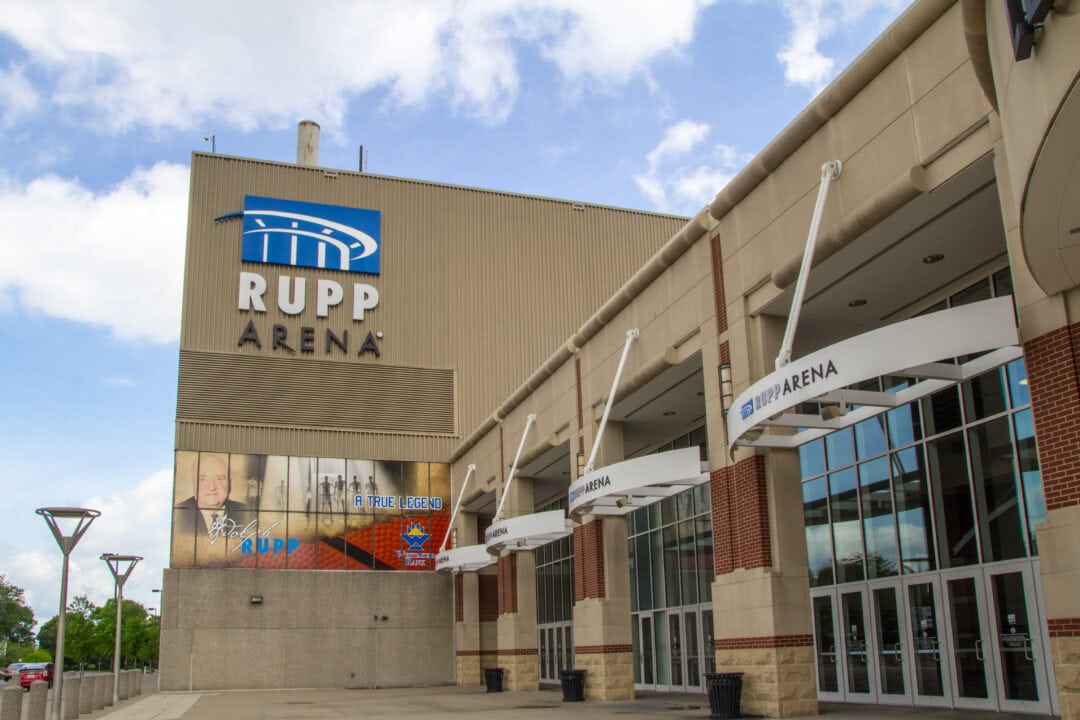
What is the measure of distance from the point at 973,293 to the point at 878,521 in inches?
192

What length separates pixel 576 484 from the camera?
21719 millimetres

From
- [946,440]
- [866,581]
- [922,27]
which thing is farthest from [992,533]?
[922,27]

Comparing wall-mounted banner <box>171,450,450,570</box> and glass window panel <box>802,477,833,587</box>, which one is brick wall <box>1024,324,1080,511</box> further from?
wall-mounted banner <box>171,450,450,570</box>

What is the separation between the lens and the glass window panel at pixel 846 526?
19594 millimetres

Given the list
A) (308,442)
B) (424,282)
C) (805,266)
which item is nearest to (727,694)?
(805,266)

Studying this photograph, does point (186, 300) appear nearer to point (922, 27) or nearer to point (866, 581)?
point (866, 581)

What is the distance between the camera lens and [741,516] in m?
17.5

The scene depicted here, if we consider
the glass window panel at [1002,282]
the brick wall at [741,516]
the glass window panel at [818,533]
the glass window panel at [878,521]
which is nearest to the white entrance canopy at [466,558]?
the glass window panel at [818,533]

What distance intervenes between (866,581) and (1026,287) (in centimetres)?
937

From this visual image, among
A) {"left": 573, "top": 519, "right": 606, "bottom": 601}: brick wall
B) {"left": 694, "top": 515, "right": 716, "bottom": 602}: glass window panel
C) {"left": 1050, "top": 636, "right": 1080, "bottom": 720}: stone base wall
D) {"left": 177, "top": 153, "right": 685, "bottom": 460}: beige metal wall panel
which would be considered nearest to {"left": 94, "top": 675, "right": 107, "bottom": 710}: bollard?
{"left": 573, "top": 519, "right": 606, "bottom": 601}: brick wall

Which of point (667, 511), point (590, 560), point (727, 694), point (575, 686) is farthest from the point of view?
point (667, 511)

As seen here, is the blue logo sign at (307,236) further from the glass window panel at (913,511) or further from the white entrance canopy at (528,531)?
→ the glass window panel at (913,511)

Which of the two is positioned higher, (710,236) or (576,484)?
(710,236)

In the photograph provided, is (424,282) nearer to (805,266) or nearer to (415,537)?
(415,537)
